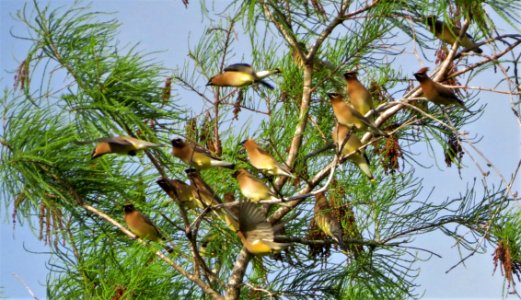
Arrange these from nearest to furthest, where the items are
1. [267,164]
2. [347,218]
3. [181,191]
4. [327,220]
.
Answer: [181,191], [267,164], [327,220], [347,218]

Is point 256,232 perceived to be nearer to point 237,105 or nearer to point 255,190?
point 255,190

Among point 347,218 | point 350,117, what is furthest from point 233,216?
point 347,218

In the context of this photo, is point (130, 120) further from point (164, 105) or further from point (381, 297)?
point (381, 297)

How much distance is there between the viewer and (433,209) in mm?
3350

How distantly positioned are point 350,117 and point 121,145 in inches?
25.5

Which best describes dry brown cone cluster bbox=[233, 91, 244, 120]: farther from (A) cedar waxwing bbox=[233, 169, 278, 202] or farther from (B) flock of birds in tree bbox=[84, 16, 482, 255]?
Result: (A) cedar waxwing bbox=[233, 169, 278, 202]

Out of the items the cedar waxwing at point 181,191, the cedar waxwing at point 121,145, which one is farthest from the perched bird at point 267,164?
the cedar waxwing at point 121,145

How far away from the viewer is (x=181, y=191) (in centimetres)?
265

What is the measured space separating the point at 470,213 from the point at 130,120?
1365 mm

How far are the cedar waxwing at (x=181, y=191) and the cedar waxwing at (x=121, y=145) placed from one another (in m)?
0.11

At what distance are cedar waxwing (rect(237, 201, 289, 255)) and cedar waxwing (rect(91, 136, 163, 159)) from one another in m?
0.35

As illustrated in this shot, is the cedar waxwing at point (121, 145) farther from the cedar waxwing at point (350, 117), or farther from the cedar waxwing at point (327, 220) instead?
the cedar waxwing at point (327, 220)

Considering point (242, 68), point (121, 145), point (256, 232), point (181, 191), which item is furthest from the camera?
point (242, 68)

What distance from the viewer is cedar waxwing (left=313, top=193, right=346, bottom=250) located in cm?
314
